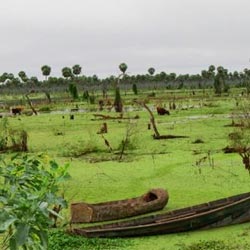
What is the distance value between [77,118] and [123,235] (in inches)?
814

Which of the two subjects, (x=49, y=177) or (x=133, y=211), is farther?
(x=133, y=211)

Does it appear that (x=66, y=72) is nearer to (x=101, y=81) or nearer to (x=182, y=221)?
(x=101, y=81)

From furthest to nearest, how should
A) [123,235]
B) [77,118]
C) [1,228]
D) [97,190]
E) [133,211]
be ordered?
1. [77,118]
2. [97,190]
3. [133,211]
4. [123,235]
5. [1,228]

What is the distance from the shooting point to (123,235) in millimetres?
7770

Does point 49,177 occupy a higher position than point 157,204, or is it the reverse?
point 49,177

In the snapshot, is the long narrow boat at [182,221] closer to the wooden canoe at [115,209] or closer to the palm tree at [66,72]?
the wooden canoe at [115,209]

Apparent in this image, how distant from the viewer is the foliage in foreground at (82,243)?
7.37 m

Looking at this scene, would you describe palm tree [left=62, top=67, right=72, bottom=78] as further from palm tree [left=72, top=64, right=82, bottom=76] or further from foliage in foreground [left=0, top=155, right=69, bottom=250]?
foliage in foreground [left=0, top=155, right=69, bottom=250]

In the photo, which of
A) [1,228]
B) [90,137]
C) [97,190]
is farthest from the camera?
[90,137]

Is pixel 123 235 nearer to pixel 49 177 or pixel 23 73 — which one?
pixel 49 177

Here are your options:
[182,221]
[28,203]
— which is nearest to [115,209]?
[182,221]

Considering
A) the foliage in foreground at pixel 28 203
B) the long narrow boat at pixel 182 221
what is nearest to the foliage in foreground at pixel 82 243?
the long narrow boat at pixel 182 221

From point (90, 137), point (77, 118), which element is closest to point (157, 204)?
point (90, 137)

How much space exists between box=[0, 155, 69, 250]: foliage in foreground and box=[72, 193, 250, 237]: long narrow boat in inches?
209
